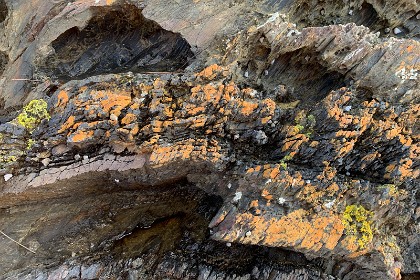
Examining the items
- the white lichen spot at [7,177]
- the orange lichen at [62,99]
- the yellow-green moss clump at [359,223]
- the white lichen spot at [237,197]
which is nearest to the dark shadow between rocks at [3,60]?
the orange lichen at [62,99]

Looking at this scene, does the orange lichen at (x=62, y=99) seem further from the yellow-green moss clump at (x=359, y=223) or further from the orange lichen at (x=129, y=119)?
the yellow-green moss clump at (x=359, y=223)

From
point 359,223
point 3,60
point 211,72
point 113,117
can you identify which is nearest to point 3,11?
point 3,60

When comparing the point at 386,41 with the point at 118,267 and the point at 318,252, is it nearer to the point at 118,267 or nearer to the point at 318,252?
the point at 318,252

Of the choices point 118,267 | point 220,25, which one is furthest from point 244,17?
point 118,267

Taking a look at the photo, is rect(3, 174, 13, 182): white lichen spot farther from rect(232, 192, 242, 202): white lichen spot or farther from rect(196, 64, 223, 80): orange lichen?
rect(232, 192, 242, 202): white lichen spot

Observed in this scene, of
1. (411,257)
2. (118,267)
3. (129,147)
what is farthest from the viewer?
(411,257)

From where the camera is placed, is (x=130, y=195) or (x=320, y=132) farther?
(x=130, y=195)

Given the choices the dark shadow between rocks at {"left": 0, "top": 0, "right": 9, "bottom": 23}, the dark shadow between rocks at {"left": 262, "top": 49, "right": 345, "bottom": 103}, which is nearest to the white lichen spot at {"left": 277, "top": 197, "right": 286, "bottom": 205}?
the dark shadow between rocks at {"left": 262, "top": 49, "right": 345, "bottom": 103}
